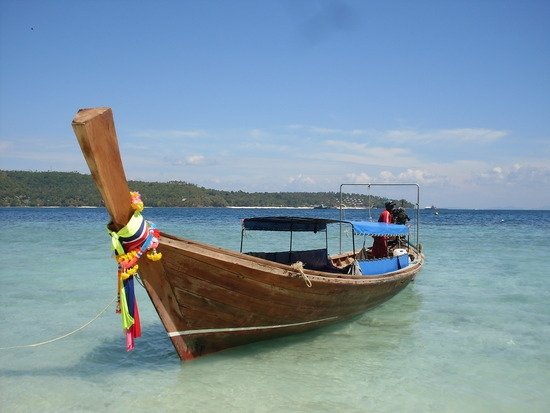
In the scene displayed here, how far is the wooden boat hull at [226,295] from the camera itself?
18.1ft

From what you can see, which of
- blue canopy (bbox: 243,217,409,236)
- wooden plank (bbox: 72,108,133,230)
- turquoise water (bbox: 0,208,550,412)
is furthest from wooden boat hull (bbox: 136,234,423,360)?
blue canopy (bbox: 243,217,409,236)

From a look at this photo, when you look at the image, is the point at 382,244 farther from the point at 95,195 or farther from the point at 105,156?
the point at 95,195

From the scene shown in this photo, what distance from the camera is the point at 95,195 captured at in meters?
104

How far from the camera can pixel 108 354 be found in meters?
7.01

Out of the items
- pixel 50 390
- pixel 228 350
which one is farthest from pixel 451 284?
pixel 50 390

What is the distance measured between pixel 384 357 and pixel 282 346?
5.08ft

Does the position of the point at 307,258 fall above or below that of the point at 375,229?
below

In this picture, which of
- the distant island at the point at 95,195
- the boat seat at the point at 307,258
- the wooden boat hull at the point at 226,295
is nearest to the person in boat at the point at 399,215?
the boat seat at the point at 307,258

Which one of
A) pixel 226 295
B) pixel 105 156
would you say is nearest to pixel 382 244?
pixel 226 295

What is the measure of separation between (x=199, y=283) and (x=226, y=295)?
1.35 ft

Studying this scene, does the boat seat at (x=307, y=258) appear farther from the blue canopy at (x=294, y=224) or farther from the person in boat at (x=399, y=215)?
the person in boat at (x=399, y=215)

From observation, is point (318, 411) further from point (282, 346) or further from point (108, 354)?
point (108, 354)

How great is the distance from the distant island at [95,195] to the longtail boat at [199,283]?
83968 millimetres

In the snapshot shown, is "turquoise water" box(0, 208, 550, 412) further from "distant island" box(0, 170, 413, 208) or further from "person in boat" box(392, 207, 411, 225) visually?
"distant island" box(0, 170, 413, 208)
